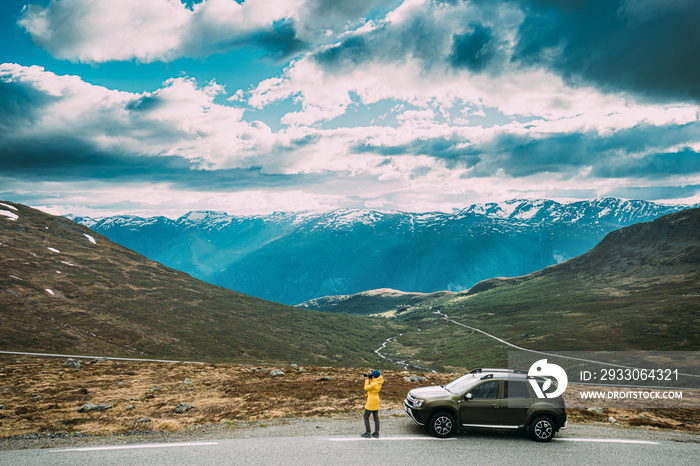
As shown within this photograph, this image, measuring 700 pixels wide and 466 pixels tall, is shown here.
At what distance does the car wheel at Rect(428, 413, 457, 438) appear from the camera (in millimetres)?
17312

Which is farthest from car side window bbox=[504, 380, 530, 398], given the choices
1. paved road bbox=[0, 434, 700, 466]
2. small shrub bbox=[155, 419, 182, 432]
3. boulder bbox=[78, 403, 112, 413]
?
boulder bbox=[78, 403, 112, 413]

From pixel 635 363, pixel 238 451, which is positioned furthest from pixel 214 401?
pixel 635 363

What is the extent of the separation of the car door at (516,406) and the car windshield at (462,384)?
1574mm

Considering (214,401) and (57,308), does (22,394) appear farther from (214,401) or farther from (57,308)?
(57,308)

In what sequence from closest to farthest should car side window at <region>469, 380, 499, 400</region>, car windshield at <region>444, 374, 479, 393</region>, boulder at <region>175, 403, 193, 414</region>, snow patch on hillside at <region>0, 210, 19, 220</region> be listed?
car side window at <region>469, 380, 499, 400</region>
car windshield at <region>444, 374, 479, 393</region>
boulder at <region>175, 403, 193, 414</region>
snow patch on hillside at <region>0, 210, 19, 220</region>

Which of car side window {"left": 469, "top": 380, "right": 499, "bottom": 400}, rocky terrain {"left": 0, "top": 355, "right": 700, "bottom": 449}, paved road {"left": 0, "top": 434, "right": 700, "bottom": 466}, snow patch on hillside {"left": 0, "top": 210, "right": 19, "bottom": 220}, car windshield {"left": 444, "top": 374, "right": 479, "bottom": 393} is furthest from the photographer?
snow patch on hillside {"left": 0, "top": 210, "right": 19, "bottom": 220}

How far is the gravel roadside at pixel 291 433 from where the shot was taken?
1700cm

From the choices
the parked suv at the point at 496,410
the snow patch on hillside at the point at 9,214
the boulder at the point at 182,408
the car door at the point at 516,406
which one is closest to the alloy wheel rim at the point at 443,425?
the parked suv at the point at 496,410

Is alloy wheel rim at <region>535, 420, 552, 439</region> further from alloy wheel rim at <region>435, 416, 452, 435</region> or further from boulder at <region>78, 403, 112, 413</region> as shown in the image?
boulder at <region>78, 403, 112, 413</region>

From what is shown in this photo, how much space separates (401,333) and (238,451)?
173662mm

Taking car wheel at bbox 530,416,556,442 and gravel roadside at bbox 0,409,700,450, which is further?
car wheel at bbox 530,416,556,442

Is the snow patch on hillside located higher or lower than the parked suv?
higher

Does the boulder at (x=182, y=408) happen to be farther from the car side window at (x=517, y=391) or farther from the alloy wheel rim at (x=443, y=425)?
the car side window at (x=517, y=391)

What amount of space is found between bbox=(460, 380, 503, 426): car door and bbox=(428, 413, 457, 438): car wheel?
0.55 meters
